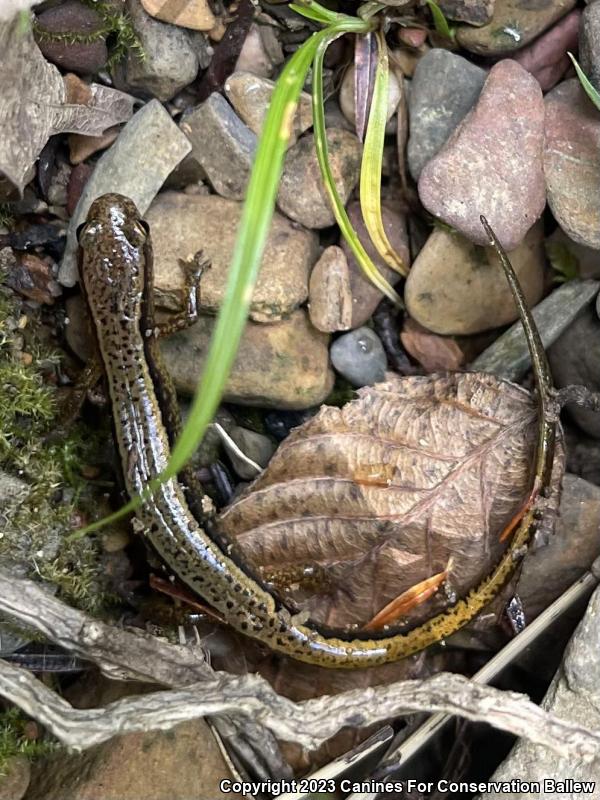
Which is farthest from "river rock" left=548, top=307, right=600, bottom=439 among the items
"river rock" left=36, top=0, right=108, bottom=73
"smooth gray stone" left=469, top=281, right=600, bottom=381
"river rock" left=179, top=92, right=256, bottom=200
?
"river rock" left=36, top=0, right=108, bottom=73

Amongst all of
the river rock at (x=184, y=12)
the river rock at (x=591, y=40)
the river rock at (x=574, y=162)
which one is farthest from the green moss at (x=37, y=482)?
the river rock at (x=591, y=40)

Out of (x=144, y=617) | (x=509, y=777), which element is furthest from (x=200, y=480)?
(x=509, y=777)

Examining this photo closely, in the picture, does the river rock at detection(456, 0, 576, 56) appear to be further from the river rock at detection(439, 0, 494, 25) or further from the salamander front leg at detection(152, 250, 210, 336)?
the salamander front leg at detection(152, 250, 210, 336)

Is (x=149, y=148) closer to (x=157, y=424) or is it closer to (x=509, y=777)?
(x=157, y=424)

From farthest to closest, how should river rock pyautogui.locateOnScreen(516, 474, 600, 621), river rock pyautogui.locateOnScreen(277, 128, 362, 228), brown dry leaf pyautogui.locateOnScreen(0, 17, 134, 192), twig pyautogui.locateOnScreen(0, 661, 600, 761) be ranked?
river rock pyautogui.locateOnScreen(277, 128, 362, 228)
river rock pyautogui.locateOnScreen(516, 474, 600, 621)
brown dry leaf pyautogui.locateOnScreen(0, 17, 134, 192)
twig pyautogui.locateOnScreen(0, 661, 600, 761)

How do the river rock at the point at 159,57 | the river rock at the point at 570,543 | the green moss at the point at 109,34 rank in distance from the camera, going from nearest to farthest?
the green moss at the point at 109,34
the river rock at the point at 159,57
the river rock at the point at 570,543

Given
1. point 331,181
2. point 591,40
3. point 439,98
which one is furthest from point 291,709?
point 591,40

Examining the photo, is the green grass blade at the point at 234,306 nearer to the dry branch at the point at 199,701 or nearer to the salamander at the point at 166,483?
the dry branch at the point at 199,701
